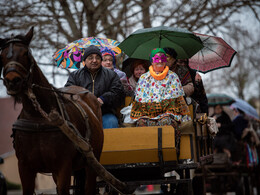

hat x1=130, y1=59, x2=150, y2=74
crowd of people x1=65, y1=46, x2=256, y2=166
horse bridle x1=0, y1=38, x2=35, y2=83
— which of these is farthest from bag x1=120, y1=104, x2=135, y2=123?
horse bridle x1=0, y1=38, x2=35, y2=83

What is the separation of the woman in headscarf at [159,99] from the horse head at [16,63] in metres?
2.49

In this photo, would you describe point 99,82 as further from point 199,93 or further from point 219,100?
point 219,100

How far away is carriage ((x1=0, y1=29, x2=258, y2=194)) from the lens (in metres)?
4.32

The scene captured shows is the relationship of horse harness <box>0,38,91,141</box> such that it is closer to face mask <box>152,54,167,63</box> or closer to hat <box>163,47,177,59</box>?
face mask <box>152,54,167,63</box>

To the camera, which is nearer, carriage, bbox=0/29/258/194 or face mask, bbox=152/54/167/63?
carriage, bbox=0/29/258/194

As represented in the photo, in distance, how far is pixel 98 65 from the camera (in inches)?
261

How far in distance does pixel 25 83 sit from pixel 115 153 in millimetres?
2220

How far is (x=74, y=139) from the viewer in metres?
4.45

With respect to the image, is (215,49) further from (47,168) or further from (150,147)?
(47,168)

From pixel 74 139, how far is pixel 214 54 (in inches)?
195

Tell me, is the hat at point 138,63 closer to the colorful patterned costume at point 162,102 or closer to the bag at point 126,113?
the bag at point 126,113

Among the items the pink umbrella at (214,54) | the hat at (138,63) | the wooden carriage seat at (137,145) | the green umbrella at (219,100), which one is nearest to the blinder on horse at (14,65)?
the wooden carriage seat at (137,145)

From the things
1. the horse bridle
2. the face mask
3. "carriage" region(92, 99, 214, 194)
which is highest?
the face mask

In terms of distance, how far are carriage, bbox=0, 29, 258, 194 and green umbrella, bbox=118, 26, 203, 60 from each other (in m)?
1.48
